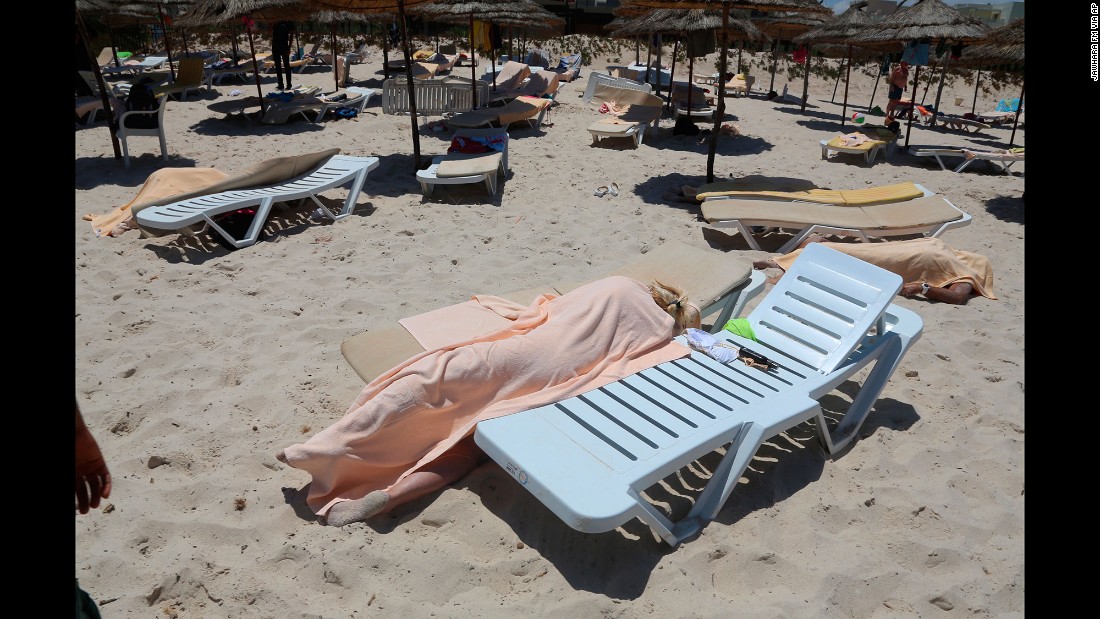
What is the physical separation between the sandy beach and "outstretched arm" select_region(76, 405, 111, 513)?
52cm

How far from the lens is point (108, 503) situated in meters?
2.48

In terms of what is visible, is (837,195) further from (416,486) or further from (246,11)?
(246,11)

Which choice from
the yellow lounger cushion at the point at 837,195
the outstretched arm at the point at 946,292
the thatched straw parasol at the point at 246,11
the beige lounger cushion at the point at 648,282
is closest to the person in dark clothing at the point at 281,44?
the thatched straw parasol at the point at 246,11

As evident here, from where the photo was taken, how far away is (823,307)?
3252mm

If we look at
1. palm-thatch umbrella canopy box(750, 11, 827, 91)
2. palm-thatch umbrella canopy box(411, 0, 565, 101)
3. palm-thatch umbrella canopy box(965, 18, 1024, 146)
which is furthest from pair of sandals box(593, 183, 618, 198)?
palm-thatch umbrella canopy box(750, 11, 827, 91)

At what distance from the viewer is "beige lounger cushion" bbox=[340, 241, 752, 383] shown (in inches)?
117

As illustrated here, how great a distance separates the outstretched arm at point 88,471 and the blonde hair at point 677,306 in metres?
2.40

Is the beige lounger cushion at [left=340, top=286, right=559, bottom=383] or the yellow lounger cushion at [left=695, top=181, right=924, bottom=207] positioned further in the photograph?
the yellow lounger cushion at [left=695, top=181, right=924, bottom=207]

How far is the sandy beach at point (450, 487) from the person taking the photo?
85.4 inches

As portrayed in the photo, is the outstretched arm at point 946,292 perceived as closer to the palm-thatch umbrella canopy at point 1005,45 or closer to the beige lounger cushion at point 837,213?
the beige lounger cushion at point 837,213

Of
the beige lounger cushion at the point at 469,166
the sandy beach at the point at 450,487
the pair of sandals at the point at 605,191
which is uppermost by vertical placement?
the beige lounger cushion at the point at 469,166

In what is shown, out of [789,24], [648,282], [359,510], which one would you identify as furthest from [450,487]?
[789,24]

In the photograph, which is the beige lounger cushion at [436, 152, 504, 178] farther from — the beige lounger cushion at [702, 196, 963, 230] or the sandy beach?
the beige lounger cushion at [702, 196, 963, 230]
